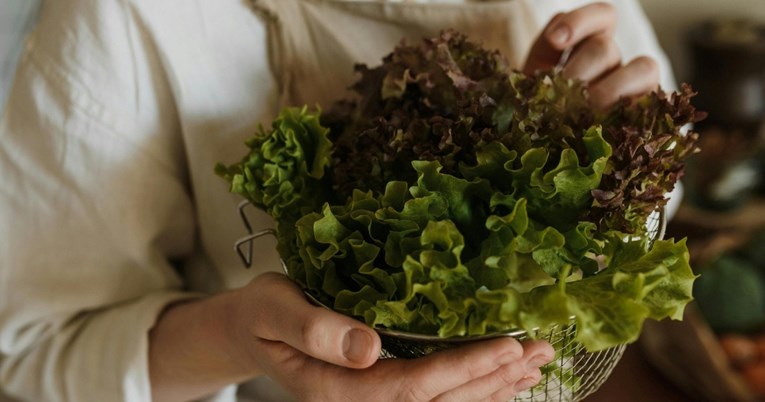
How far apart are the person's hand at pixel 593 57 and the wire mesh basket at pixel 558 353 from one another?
143 mm

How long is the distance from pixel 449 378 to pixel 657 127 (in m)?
0.26

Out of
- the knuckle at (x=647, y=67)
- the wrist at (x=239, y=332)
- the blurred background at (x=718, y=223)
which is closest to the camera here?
the wrist at (x=239, y=332)

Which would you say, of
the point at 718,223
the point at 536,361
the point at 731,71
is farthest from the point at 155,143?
the point at 731,71

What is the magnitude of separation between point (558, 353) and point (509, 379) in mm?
83

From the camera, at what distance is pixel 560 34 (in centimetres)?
72

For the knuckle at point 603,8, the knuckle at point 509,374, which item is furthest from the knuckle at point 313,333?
the knuckle at point 603,8

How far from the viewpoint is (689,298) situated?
49 centimetres

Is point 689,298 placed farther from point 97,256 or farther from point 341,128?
point 97,256

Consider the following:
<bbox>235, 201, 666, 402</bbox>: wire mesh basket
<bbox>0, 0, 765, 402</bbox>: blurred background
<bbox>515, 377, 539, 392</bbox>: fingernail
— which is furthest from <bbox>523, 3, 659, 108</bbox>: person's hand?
<bbox>0, 0, 765, 402</bbox>: blurred background

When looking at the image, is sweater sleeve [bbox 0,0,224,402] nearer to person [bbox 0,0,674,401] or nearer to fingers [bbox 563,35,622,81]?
person [bbox 0,0,674,401]

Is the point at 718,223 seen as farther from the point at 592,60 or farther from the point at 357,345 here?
the point at 357,345

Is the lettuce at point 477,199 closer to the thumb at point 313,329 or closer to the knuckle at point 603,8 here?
the thumb at point 313,329

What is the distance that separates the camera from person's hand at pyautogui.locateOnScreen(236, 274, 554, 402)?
49cm

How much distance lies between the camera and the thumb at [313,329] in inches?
19.6
